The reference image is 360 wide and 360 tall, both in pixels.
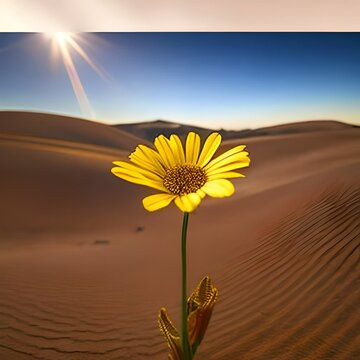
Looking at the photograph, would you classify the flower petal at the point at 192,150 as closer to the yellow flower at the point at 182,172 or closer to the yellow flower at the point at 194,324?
the yellow flower at the point at 182,172

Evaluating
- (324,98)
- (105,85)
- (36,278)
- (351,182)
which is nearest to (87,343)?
(36,278)

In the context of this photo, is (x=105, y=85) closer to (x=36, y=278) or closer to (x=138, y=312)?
(x=36, y=278)

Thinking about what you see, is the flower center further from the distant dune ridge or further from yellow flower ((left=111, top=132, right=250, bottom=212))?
the distant dune ridge

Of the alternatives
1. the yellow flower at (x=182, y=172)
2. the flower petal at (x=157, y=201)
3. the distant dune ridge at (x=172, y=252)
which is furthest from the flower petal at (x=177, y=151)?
the distant dune ridge at (x=172, y=252)

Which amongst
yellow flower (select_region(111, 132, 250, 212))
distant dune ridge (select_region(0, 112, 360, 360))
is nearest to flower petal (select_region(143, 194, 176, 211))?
yellow flower (select_region(111, 132, 250, 212))

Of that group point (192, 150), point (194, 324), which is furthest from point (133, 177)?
point (194, 324)

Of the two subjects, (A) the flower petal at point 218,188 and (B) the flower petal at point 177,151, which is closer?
(A) the flower petal at point 218,188
